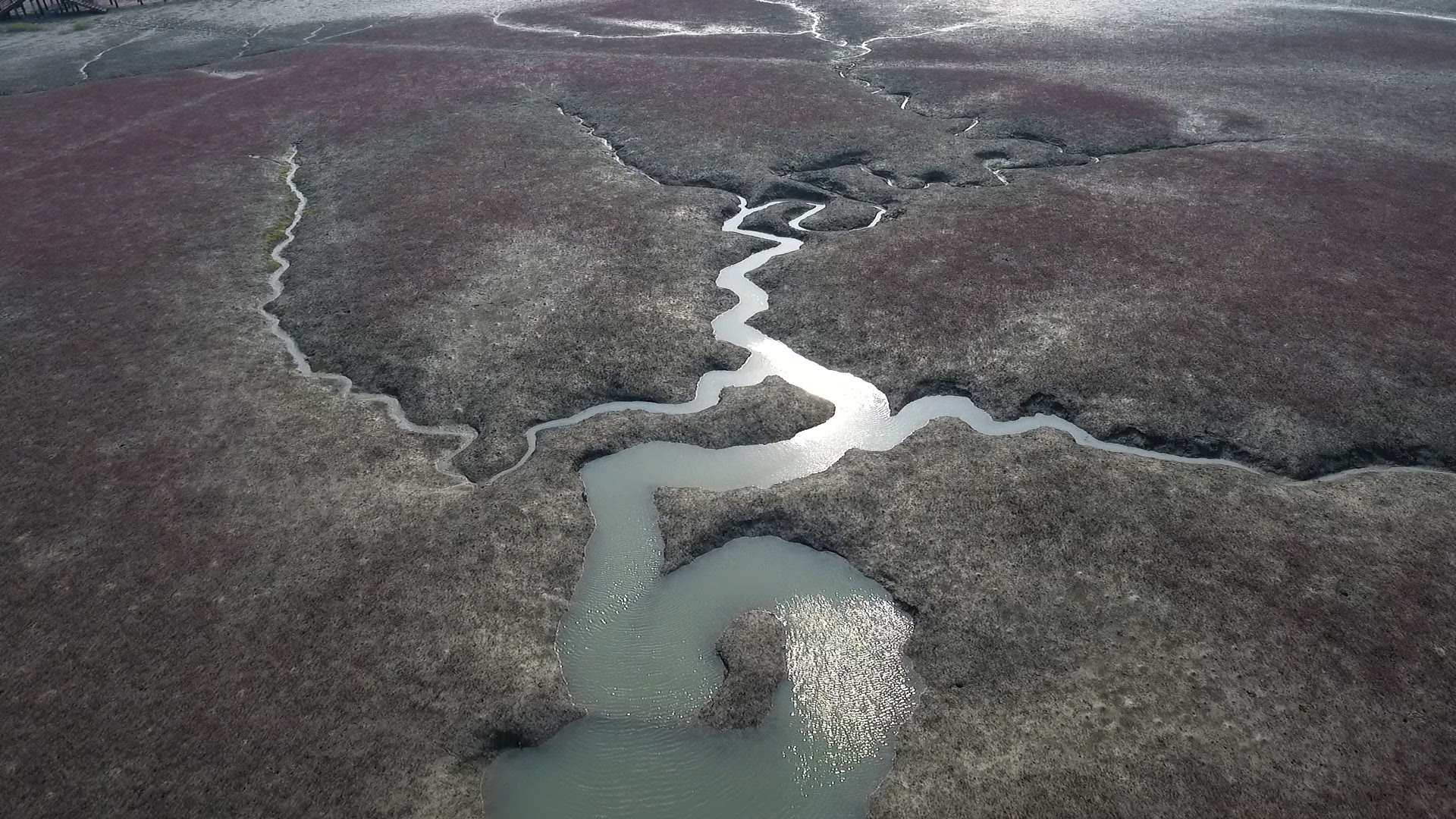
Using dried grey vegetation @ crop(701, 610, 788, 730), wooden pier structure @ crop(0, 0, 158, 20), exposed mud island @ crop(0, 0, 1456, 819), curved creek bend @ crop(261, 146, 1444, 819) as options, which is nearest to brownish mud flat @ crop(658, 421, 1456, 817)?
exposed mud island @ crop(0, 0, 1456, 819)

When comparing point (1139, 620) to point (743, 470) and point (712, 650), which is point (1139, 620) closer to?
point (712, 650)

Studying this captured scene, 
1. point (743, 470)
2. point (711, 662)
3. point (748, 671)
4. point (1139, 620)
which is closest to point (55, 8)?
point (743, 470)

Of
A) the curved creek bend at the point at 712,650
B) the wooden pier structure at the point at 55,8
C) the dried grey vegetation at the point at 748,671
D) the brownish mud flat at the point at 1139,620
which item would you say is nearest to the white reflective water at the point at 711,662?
the curved creek bend at the point at 712,650

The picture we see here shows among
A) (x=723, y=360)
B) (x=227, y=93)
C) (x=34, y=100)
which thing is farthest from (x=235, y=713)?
(x=34, y=100)

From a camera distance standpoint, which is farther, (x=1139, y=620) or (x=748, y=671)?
(x=1139, y=620)

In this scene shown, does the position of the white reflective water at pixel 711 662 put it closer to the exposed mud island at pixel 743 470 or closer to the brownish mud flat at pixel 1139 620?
the exposed mud island at pixel 743 470

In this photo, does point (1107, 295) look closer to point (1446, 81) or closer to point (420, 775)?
point (420, 775)
